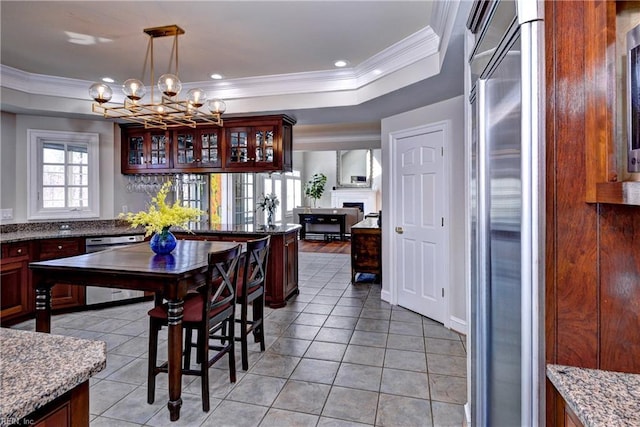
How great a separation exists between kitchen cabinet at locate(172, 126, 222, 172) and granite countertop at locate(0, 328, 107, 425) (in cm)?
378

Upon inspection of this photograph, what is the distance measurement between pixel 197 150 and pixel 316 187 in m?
7.58

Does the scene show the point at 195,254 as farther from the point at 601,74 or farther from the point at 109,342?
the point at 601,74

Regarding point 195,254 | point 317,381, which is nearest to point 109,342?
point 195,254

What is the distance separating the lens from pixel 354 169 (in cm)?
1241

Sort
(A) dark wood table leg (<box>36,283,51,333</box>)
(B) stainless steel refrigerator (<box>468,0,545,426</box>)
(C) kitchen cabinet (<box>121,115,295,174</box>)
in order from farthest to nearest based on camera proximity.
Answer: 1. (C) kitchen cabinet (<box>121,115,295,174</box>)
2. (A) dark wood table leg (<box>36,283,51,333</box>)
3. (B) stainless steel refrigerator (<box>468,0,545,426</box>)

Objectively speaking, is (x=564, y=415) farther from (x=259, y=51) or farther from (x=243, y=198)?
(x=243, y=198)

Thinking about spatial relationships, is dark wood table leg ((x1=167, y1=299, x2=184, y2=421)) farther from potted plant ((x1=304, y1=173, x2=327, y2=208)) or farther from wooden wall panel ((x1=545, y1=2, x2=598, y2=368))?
potted plant ((x1=304, y1=173, x2=327, y2=208))

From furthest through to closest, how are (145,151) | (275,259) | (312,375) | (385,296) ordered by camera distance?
(145,151) → (385,296) → (275,259) → (312,375)

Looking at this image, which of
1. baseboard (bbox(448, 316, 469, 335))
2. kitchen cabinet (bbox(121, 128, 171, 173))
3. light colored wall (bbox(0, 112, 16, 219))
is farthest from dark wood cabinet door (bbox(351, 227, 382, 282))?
light colored wall (bbox(0, 112, 16, 219))

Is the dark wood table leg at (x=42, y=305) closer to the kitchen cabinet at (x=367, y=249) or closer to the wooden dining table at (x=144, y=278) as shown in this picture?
the wooden dining table at (x=144, y=278)

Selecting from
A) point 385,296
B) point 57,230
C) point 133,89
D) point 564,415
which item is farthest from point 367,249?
point 564,415

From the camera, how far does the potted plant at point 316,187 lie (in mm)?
12148

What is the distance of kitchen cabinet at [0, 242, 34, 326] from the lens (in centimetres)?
357

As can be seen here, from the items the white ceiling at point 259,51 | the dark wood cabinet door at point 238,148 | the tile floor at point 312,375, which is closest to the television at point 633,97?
the white ceiling at point 259,51
